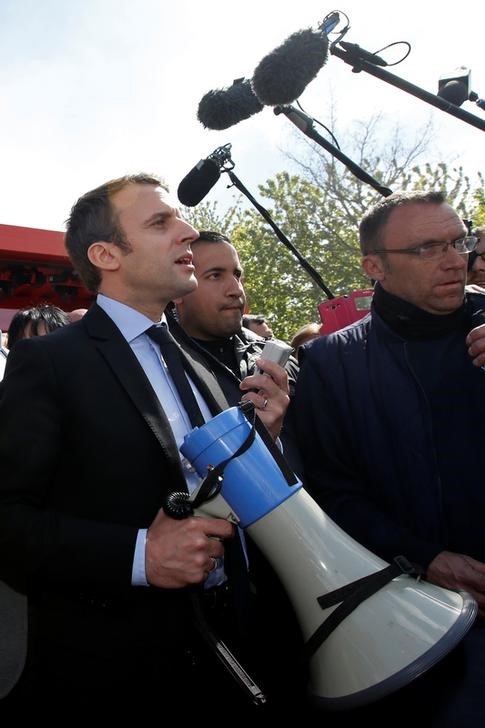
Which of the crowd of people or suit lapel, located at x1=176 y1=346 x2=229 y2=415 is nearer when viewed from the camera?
the crowd of people

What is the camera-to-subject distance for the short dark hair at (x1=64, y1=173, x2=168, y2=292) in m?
1.80

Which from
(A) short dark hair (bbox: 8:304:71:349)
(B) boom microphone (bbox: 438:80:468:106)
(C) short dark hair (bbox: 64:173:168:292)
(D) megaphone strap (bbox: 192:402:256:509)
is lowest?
(D) megaphone strap (bbox: 192:402:256:509)

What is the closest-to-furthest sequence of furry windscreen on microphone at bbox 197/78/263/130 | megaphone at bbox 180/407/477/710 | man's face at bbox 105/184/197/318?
megaphone at bbox 180/407/477/710, man's face at bbox 105/184/197/318, furry windscreen on microphone at bbox 197/78/263/130

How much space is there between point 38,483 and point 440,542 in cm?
127

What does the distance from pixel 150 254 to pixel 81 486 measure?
70cm

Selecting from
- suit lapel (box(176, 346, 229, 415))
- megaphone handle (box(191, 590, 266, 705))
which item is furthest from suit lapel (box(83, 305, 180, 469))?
megaphone handle (box(191, 590, 266, 705))

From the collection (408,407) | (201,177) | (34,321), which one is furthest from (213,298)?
(34,321)

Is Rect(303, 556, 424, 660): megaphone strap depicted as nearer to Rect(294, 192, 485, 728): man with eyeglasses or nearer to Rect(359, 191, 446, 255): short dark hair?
Rect(294, 192, 485, 728): man with eyeglasses

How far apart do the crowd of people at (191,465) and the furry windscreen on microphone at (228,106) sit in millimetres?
666

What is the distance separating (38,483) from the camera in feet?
4.47

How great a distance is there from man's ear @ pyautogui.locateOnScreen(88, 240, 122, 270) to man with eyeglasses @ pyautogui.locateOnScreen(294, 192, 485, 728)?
0.86m

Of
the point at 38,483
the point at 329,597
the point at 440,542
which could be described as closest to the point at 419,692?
the point at 329,597

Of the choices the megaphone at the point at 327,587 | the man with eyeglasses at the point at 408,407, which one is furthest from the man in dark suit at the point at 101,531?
the man with eyeglasses at the point at 408,407

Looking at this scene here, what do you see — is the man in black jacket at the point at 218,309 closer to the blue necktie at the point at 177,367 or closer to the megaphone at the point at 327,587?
the blue necktie at the point at 177,367
